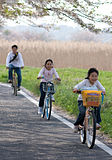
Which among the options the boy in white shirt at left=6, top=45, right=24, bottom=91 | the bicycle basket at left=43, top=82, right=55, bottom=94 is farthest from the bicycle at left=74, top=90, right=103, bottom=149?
the boy in white shirt at left=6, top=45, right=24, bottom=91

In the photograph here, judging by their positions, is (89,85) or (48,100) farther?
(48,100)

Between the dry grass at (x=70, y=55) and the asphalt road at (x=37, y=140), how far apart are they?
19759 mm

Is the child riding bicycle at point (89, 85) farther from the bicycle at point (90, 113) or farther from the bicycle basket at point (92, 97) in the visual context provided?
the bicycle basket at point (92, 97)

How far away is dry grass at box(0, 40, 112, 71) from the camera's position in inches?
1242

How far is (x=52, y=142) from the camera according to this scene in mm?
8227

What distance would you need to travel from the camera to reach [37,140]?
8359 millimetres

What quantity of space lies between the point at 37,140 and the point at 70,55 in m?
24.2

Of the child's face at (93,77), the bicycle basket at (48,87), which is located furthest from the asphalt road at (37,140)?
the child's face at (93,77)

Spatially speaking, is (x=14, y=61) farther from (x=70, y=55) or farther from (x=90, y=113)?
(x=70, y=55)

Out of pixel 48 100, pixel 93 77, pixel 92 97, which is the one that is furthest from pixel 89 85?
pixel 48 100

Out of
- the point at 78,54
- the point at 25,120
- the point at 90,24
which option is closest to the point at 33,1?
the point at 90,24

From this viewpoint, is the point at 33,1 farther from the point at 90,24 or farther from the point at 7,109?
the point at 7,109

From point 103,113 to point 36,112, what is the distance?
1.70 m

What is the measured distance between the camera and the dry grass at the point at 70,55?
31.5m
